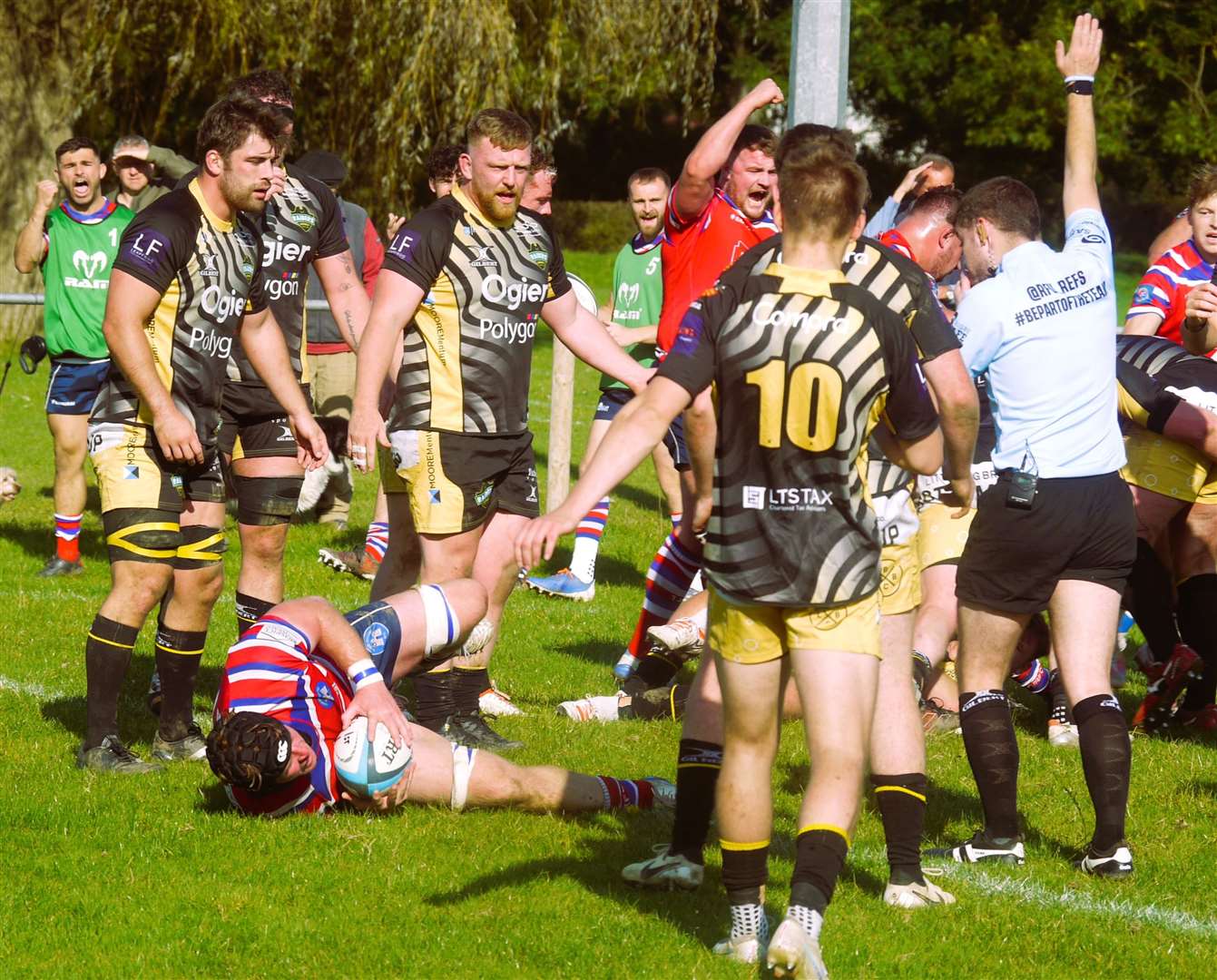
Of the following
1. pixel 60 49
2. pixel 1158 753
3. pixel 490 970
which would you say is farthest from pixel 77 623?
pixel 60 49

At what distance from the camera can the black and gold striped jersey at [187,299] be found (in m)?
6.12

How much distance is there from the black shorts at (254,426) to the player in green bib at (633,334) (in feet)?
9.01

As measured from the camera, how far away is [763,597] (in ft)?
13.9

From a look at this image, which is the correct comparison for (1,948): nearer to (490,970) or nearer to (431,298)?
(490,970)

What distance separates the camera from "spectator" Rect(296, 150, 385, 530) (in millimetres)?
11734

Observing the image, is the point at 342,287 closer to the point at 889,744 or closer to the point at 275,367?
the point at 275,367

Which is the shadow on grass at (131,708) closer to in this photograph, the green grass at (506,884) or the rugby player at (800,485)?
the green grass at (506,884)

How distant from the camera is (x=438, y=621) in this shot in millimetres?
6125

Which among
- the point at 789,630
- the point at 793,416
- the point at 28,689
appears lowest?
the point at 28,689

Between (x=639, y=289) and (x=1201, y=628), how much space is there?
4705mm

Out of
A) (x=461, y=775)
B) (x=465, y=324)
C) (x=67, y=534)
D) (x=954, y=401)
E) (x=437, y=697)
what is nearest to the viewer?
(x=954, y=401)

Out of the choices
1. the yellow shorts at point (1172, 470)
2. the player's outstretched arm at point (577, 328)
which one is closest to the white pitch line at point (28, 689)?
the player's outstretched arm at point (577, 328)

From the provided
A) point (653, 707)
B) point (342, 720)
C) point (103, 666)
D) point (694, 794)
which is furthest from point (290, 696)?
A: point (653, 707)

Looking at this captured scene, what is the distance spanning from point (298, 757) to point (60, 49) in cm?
1634
